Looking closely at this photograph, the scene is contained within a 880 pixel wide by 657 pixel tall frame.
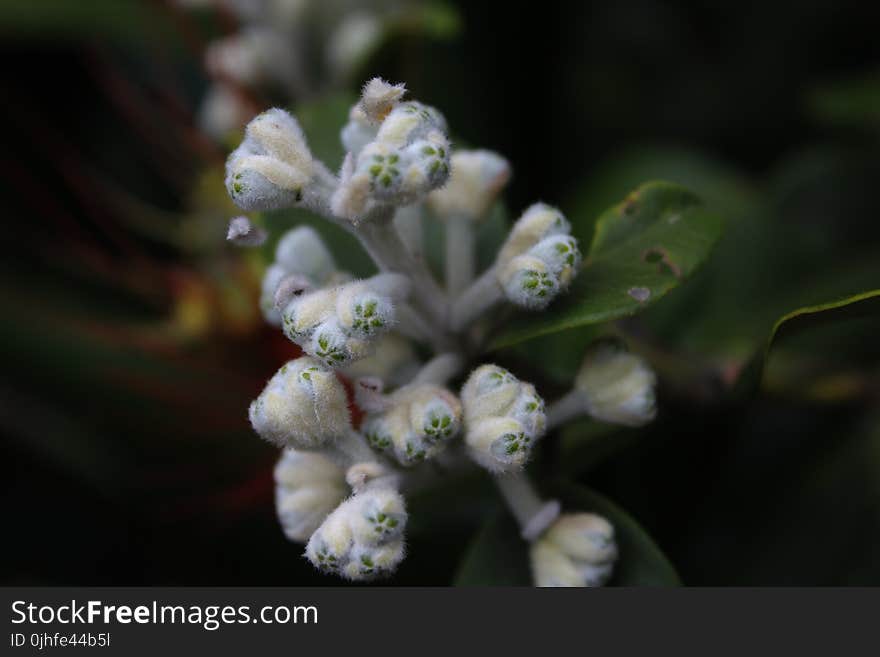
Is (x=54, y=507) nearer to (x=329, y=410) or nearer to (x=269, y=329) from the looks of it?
(x=269, y=329)

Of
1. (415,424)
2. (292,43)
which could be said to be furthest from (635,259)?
(292,43)

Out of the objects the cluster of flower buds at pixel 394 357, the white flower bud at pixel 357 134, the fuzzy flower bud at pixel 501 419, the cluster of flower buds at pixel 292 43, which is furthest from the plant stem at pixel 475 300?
the cluster of flower buds at pixel 292 43

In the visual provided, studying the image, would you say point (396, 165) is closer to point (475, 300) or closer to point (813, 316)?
point (475, 300)

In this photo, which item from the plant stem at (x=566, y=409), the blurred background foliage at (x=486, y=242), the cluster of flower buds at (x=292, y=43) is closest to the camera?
the plant stem at (x=566, y=409)

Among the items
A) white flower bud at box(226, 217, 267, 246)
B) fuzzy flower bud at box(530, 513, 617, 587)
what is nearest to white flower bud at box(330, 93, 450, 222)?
white flower bud at box(226, 217, 267, 246)

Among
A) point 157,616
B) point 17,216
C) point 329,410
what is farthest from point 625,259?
point 17,216

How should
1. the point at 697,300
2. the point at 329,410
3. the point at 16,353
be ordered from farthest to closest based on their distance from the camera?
1. the point at 16,353
2. the point at 697,300
3. the point at 329,410

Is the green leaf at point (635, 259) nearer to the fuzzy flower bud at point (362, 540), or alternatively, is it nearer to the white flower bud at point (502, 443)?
the white flower bud at point (502, 443)
